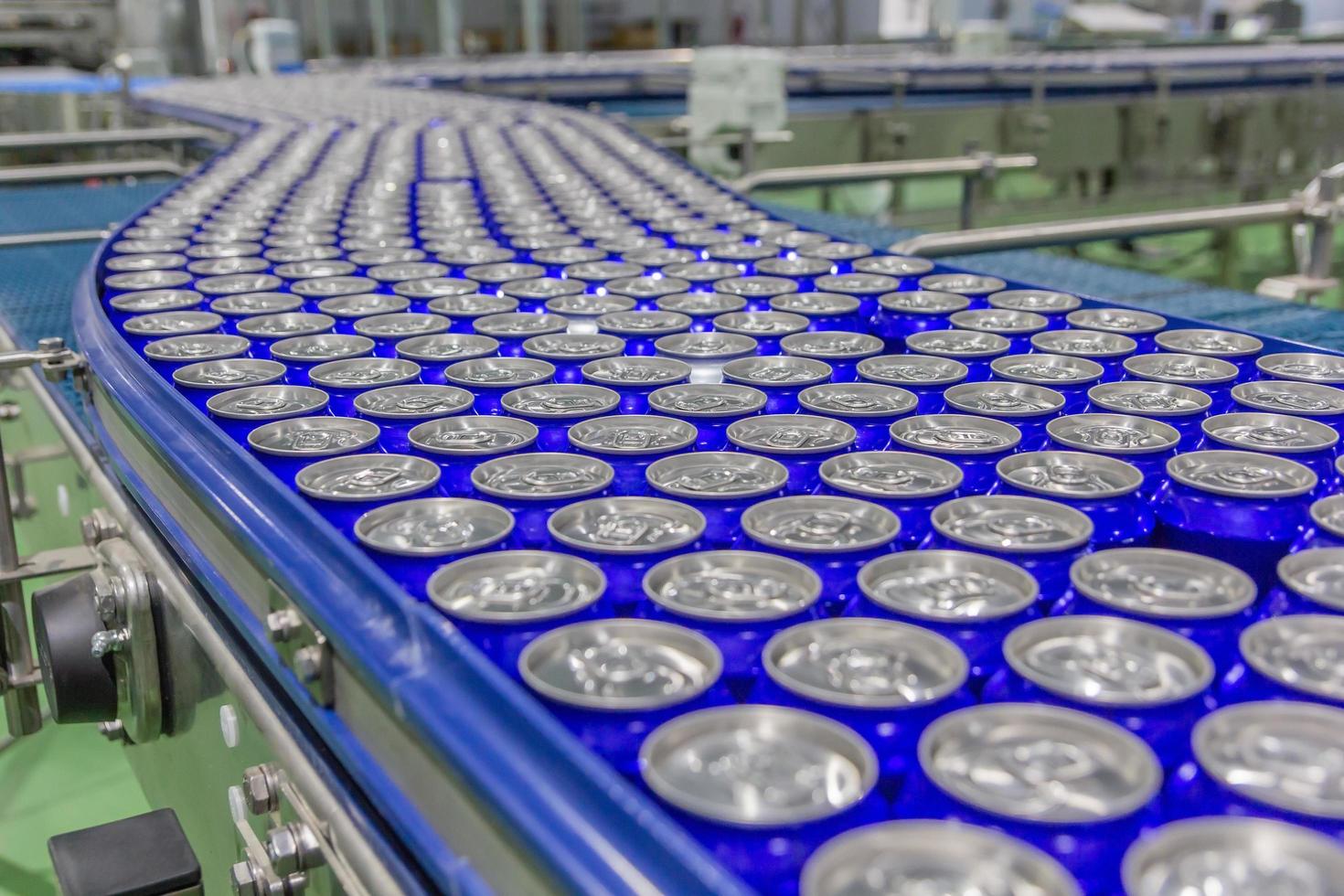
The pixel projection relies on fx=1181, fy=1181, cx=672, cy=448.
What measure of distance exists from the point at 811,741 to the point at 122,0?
8.62m

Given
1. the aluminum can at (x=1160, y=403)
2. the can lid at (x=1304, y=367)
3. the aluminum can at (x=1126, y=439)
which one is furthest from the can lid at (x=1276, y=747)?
the can lid at (x=1304, y=367)

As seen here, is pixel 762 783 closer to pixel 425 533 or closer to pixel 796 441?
pixel 425 533

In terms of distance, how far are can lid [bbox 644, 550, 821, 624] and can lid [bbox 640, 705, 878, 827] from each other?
0.10 m

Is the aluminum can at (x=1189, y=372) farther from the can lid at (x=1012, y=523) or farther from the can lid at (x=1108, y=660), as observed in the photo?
the can lid at (x=1108, y=660)

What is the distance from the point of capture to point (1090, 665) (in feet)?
2.17

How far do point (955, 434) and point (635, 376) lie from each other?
0.34m

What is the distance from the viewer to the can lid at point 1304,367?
3.85 feet

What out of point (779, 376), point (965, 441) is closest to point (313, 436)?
point (779, 376)

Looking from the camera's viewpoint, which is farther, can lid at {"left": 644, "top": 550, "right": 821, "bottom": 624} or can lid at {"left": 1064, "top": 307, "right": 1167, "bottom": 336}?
can lid at {"left": 1064, "top": 307, "right": 1167, "bottom": 336}

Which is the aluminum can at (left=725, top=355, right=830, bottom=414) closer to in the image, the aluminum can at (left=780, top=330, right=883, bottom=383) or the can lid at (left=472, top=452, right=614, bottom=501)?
the aluminum can at (left=780, top=330, right=883, bottom=383)


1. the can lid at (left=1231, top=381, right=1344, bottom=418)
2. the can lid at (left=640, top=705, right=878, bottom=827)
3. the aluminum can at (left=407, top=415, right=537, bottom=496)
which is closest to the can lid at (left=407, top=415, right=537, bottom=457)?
the aluminum can at (left=407, top=415, right=537, bottom=496)

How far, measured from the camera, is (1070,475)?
0.93 meters

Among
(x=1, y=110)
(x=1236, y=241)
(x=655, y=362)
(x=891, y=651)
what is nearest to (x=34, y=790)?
(x=655, y=362)

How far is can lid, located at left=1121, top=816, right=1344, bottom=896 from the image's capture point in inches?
19.3
